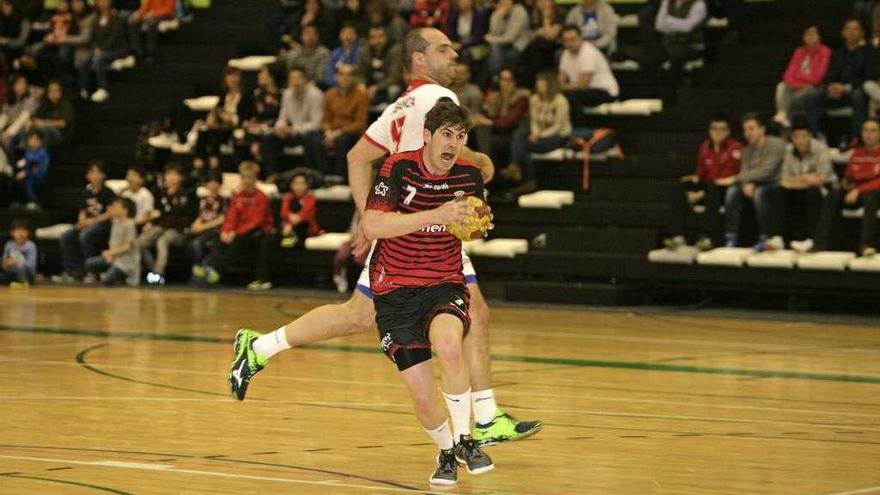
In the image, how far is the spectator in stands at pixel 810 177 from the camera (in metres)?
18.0

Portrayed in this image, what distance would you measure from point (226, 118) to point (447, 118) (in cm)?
1616

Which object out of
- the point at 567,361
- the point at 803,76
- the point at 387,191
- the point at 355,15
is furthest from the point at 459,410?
the point at 355,15

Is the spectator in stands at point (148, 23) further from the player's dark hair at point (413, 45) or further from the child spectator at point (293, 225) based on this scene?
the player's dark hair at point (413, 45)

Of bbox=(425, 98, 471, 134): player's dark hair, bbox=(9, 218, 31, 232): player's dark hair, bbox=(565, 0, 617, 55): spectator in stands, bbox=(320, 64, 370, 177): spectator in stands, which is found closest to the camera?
bbox=(425, 98, 471, 134): player's dark hair

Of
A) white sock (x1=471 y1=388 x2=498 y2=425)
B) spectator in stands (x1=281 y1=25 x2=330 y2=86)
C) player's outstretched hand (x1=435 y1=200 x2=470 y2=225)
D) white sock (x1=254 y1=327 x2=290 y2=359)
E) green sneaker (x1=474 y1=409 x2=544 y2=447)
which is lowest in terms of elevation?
green sneaker (x1=474 y1=409 x2=544 y2=447)

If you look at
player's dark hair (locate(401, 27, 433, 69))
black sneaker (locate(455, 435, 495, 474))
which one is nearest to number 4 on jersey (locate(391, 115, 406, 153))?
player's dark hair (locate(401, 27, 433, 69))

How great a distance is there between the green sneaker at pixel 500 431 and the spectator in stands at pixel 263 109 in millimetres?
15082

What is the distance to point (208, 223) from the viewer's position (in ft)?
71.0

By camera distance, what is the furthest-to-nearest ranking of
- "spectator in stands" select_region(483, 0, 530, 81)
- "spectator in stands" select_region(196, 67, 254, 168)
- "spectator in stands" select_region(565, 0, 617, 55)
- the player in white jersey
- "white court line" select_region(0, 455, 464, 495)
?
"spectator in stands" select_region(196, 67, 254, 168), "spectator in stands" select_region(483, 0, 530, 81), "spectator in stands" select_region(565, 0, 617, 55), the player in white jersey, "white court line" select_region(0, 455, 464, 495)

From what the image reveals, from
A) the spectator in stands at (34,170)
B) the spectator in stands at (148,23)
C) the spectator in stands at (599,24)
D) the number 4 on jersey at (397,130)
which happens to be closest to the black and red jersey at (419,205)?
→ the number 4 on jersey at (397,130)

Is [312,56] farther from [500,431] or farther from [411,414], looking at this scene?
[500,431]

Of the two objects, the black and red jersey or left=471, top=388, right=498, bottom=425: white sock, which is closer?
the black and red jersey

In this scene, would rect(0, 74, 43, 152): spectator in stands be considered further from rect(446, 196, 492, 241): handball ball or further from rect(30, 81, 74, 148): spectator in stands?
rect(446, 196, 492, 241): handball ball

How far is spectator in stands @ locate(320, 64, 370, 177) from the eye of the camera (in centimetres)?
2133
